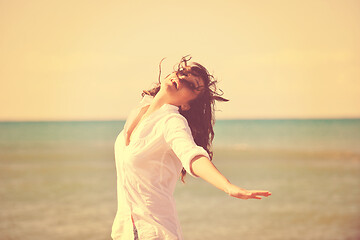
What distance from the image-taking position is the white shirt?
1.67m

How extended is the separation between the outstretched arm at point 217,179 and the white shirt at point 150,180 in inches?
6.3

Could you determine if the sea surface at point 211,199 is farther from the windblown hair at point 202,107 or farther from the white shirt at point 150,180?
the white shirt at point 150,180

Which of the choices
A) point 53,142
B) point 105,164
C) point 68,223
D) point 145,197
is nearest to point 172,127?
point 145,197

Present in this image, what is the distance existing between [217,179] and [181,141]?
0.19 meters

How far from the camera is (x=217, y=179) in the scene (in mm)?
1417

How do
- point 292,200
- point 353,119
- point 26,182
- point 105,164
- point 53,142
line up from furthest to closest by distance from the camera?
point 353,119 → point 53,142 → point 105,164 → point 26,182 → point 292,200

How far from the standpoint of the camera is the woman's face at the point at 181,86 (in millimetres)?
1765

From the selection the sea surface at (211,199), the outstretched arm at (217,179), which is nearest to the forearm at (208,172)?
the outstretched arm at (217,179)

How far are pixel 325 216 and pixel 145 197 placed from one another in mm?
8055

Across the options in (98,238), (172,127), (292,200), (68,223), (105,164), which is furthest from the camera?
(105,164)

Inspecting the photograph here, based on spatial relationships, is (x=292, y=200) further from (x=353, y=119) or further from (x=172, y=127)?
(x=353, y=119)

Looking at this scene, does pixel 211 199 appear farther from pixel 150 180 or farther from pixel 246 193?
pixel 246 193

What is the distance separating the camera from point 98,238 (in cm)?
736

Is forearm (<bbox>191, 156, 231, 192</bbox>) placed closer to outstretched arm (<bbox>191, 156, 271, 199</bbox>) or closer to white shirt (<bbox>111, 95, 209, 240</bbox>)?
outstretched arm (<bbox>191, 156, 271, 199</bbox>)
